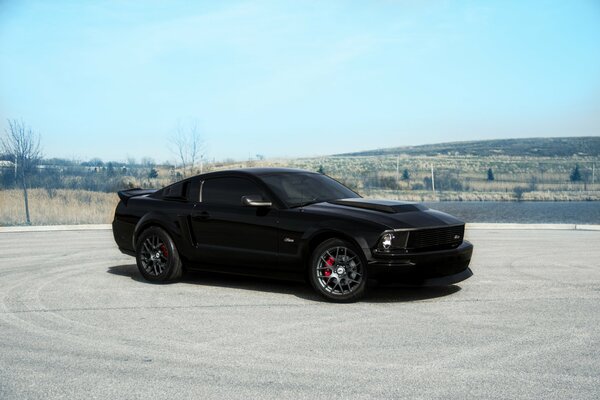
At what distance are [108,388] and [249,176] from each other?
482 centimetres

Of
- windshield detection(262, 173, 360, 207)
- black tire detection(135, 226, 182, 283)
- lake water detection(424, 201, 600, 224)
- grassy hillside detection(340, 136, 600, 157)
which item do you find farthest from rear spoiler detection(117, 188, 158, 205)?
grassy hillside detection(340, 136, 600, 157)

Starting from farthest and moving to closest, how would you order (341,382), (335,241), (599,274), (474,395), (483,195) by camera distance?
(483,195) < (599,274) < (335,241) < (341,382) < (474,395)

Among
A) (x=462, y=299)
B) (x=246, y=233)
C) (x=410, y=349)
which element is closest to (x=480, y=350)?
(x=410, y=349)

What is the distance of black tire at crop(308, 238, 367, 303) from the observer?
8422 millimetres

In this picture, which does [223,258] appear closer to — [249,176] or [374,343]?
[249,176]

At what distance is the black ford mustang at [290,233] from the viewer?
8391mm

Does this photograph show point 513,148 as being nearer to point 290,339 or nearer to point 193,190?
point 193,190

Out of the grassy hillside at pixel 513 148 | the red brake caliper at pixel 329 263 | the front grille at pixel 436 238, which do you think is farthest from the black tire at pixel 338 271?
the grassy hillside at pixel 513 148

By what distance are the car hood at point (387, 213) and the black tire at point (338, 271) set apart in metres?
0.39

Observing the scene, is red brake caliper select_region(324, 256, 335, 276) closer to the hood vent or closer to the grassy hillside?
the hood vent

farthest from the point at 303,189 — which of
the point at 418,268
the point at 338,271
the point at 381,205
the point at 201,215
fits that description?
the point at 418,268

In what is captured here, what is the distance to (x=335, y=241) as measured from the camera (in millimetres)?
8547

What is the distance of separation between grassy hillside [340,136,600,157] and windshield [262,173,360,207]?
148m

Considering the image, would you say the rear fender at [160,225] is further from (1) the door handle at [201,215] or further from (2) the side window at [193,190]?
(2) the side window at [193,190]
